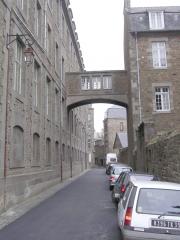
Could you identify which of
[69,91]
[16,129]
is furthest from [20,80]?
[69,91]

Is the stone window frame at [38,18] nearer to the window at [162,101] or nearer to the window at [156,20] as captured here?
the window at [156,20]

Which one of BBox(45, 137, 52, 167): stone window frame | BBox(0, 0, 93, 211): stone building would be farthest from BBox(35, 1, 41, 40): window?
BBox(45, 137, 52, 167): stone window frame

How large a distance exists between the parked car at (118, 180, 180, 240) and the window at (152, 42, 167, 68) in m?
23.3

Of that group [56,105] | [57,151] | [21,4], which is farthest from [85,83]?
[21,4]

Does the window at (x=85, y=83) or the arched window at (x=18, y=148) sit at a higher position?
the window at (x=85, y=83)

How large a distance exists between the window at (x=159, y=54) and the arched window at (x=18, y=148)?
16602mm

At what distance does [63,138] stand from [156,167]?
492 inches

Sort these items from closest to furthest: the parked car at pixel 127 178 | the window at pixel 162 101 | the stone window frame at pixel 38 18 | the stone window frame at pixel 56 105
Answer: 1. the parked car at pixel 127 178
2. the stone window frame at pixel 38 18
3. the stone window frame at pixel 56 105
4. the window at pixel 162 101

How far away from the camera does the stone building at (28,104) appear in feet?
42.8

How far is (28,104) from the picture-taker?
16.6m

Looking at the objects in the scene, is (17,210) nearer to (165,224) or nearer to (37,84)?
(165,224)

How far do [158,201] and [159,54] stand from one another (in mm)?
24043

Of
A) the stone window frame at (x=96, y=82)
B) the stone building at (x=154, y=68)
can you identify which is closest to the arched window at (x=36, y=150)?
the stone building at (x=154, y=68)

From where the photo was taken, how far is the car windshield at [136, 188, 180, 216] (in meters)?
6.03
